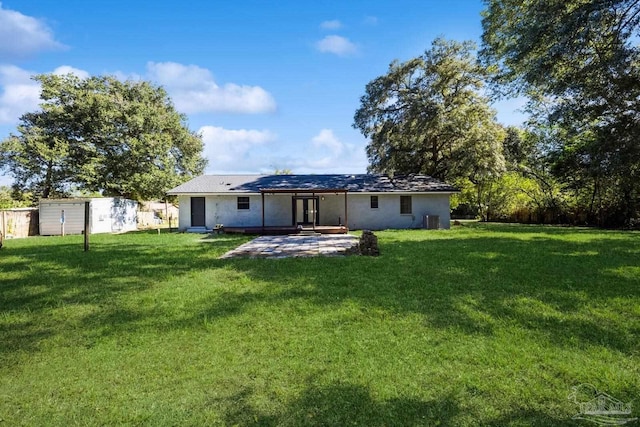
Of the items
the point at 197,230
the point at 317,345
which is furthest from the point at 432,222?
the point at 317,345

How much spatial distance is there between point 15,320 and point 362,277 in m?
5.54

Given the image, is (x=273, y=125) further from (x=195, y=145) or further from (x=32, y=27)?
(x=32, y=27)

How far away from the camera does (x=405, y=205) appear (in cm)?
1966

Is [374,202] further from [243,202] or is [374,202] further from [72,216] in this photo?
[72,216]

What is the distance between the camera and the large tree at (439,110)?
21109 millimetres

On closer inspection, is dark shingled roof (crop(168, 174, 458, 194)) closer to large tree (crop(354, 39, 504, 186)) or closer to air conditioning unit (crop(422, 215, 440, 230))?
air conditioning unit (crop(422, 215, 440, 230))

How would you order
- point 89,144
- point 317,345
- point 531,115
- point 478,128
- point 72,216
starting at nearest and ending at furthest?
1. point 317,345
2. point 72,216
3. point 478,128
4. point 531,115
5. point 89,144

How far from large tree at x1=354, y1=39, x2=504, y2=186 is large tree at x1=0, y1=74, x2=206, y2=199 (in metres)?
16.1

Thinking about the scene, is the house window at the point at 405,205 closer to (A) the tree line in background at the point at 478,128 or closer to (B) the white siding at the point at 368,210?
(B) the white siding at the point at 368,210

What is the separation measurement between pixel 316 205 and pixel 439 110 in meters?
9.13

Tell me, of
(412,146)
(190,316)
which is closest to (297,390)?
(190,316)

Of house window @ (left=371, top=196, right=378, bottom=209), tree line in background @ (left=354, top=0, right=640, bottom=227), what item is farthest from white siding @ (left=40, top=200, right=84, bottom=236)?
tree line in background @ (left=354, top=0, right=640, bottom=227)

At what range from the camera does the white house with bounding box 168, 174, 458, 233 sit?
748 inches

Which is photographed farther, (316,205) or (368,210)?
(316,205)
